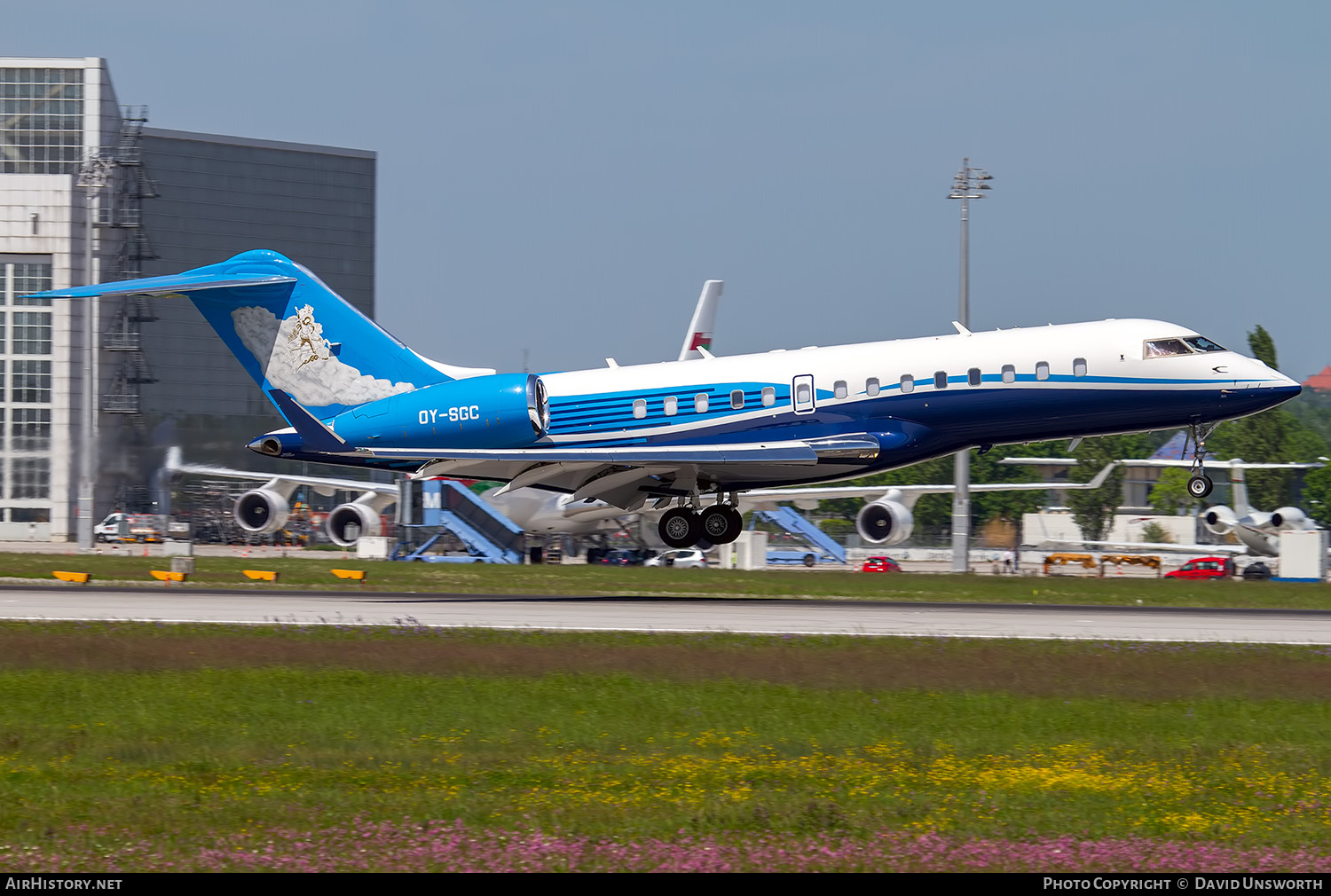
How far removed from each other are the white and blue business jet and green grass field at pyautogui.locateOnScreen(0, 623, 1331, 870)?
675 cm

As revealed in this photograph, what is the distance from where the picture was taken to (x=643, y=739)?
1413 cm

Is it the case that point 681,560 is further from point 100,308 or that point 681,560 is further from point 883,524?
point 100,308

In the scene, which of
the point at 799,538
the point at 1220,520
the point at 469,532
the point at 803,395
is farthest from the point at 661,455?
the point at 1220,520

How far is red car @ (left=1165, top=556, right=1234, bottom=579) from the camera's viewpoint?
52.8 meters

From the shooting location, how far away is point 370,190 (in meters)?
118

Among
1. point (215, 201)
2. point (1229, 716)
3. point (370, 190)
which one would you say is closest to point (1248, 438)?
point (370, 190)

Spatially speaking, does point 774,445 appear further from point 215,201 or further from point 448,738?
point 215,201

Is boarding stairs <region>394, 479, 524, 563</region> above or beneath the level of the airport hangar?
beneath

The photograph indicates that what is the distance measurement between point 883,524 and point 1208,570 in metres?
16.1

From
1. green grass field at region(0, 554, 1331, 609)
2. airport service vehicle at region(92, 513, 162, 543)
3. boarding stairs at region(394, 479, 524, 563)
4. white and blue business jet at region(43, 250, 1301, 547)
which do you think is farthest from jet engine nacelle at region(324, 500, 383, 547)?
white and blue business jet at region(43, 250, 1301, 547)

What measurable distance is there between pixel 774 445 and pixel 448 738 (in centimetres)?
1477

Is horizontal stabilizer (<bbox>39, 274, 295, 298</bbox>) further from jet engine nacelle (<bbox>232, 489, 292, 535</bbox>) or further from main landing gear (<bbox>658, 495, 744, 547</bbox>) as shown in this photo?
jet engine nacelle (<bbox>232, 489, 292, 535</bbox>)

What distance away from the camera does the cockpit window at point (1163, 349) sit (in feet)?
86.4

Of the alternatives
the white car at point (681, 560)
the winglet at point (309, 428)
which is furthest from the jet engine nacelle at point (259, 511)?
the winglet at point (309, 428)
